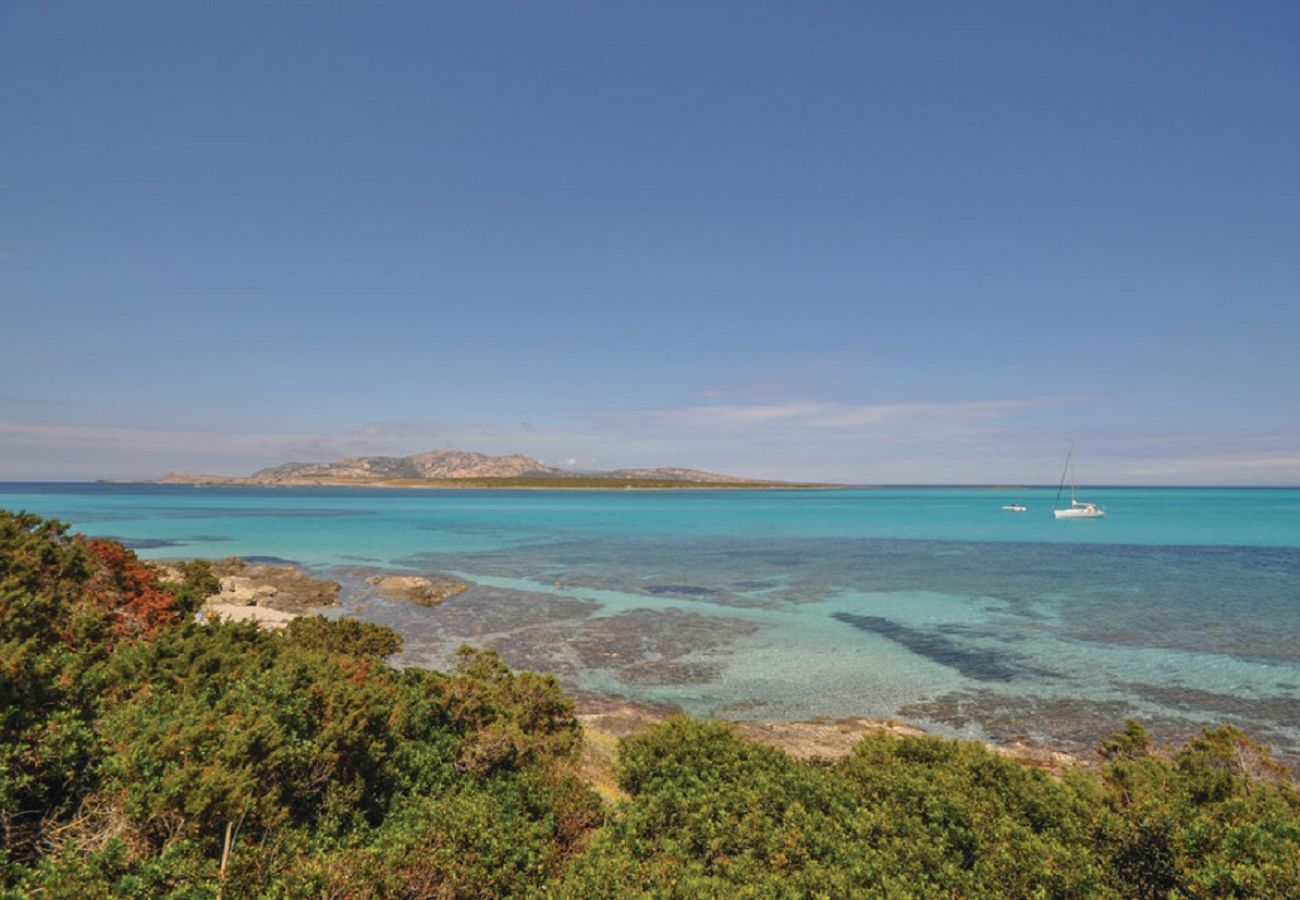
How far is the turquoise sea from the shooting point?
22828 mm

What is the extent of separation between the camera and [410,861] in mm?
7383

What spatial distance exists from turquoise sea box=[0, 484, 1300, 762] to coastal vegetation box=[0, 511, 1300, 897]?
11.1 meters

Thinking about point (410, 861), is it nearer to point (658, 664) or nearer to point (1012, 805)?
point (1012, 805)

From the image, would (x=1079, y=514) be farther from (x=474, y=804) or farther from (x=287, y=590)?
(x=474, y=804)

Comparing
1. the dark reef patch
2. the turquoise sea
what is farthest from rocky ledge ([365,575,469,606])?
the dark reef patch

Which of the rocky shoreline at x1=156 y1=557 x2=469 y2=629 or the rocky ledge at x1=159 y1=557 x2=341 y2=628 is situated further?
the rocky shoreline at x1=156 y1=557 x2=469 y2=629

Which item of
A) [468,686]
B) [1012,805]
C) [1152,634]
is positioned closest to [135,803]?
[468,686]

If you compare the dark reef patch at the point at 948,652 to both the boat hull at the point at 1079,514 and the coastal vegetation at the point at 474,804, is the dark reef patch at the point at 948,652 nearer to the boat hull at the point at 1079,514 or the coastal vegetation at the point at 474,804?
the coastal vegetation at the point at 474,804

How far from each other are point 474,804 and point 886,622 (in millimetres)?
31553

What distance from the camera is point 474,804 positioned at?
29.7 feet

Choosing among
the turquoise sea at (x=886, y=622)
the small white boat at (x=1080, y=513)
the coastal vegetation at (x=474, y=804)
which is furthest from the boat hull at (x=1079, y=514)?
the coastal vegetation at (x=474, y=804)

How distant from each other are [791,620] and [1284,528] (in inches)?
4253

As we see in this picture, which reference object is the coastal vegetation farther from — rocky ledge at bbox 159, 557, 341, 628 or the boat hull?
the boat hull

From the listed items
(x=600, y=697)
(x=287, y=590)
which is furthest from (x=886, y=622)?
(x=287, y=590)
